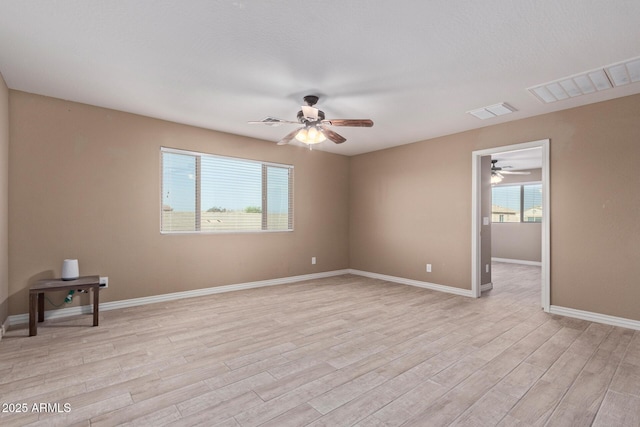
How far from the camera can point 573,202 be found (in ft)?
12.7

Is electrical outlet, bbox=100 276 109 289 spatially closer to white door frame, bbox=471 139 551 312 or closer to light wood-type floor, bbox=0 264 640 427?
light wood-type floor, bbox=0 264 640 427

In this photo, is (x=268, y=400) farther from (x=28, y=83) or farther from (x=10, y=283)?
(x=28, y=83)

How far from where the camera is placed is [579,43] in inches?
97.0

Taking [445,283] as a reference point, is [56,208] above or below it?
above

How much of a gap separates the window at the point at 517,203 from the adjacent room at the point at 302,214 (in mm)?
3237

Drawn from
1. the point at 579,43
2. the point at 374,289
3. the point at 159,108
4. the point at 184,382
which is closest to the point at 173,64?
the point at 159,108

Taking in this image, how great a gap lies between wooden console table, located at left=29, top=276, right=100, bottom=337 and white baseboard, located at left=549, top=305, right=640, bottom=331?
5404 mm

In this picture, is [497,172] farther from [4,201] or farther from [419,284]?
Answer: [4,201]

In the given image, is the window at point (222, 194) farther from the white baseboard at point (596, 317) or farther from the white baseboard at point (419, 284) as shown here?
the white baseboard at point (596, 317)

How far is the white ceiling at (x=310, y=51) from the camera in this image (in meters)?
2.12

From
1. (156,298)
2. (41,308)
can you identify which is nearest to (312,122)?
(156,298)

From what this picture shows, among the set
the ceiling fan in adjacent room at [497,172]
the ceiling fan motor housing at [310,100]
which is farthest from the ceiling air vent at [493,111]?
the ceiling fan in adjacent room at [497,172]

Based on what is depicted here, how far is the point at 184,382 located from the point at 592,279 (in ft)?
14.6

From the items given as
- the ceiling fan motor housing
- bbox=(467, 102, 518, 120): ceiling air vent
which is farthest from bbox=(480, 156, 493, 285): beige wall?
the ceiling fan motor housing
